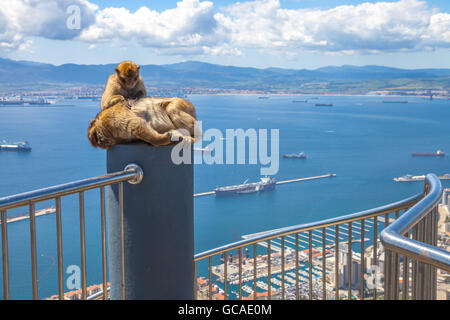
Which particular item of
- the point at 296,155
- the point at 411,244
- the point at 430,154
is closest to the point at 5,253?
the point at 411,244

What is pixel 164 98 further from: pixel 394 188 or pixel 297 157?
pixel 297 157

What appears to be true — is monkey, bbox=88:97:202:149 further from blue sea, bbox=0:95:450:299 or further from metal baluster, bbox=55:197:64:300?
blue sea, bbox=0:95:450:299

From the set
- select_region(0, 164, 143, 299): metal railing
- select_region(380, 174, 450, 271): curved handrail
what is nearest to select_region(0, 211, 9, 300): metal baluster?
select_region(0, 164, 143, 299): metal railing

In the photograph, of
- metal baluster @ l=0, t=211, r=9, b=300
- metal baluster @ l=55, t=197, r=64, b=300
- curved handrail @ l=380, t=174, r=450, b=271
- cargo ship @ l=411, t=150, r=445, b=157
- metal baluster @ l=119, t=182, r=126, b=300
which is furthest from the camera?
cargo ship @ l=411, t=150, r=445, b=157

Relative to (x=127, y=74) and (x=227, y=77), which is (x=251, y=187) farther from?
(x=227, y=77)

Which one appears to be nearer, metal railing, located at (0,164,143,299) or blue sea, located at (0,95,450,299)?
metal railing, located at (0,164,143,299)
